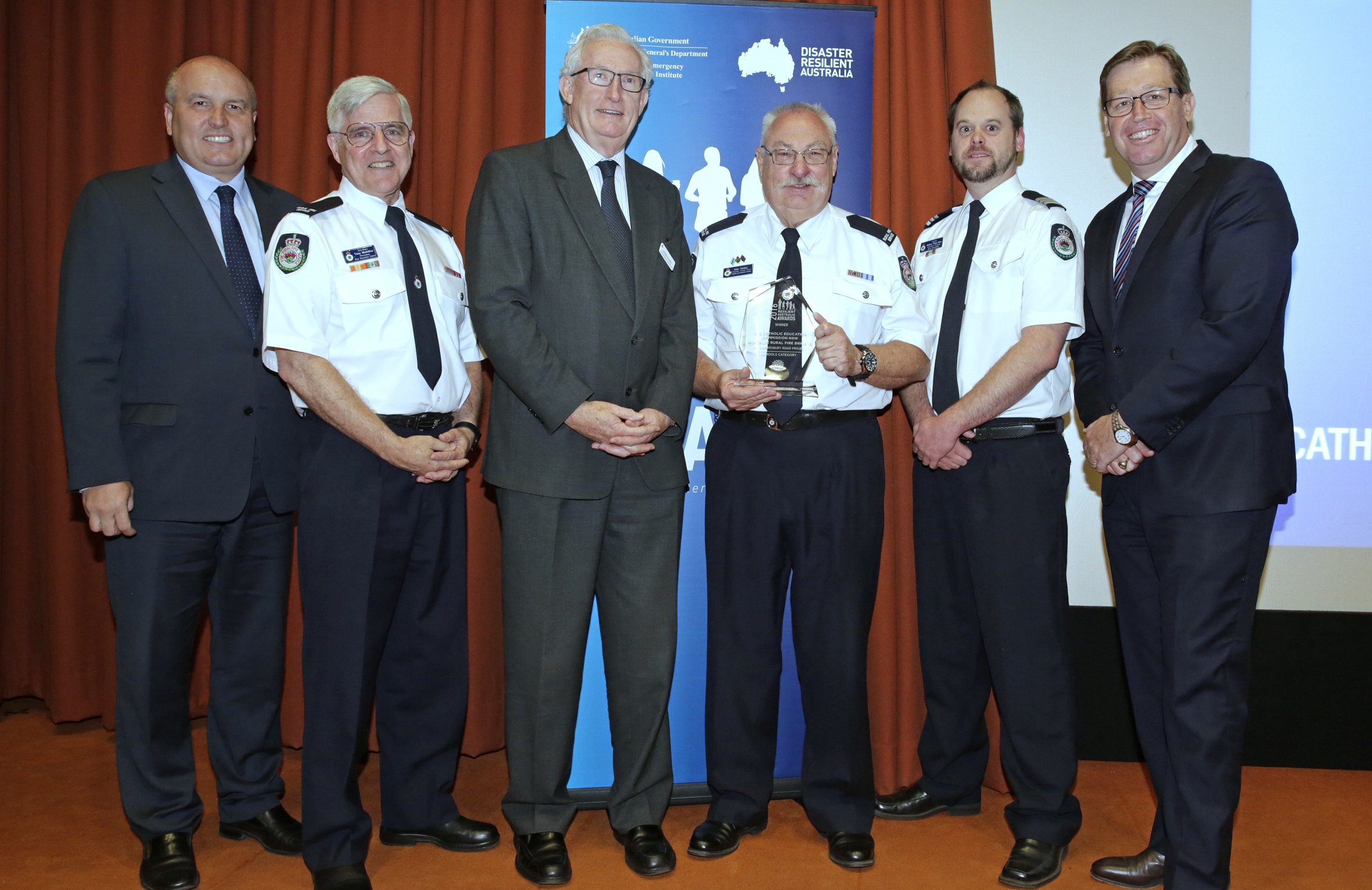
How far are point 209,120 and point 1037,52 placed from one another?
3127 mm

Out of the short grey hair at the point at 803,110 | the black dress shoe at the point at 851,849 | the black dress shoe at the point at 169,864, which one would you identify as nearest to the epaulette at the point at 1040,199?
the short grey hair at the point at 803,110

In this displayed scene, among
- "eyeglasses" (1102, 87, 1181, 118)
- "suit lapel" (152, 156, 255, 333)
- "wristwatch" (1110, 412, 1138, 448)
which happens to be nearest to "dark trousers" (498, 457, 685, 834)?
"suit lapel" (152, 156, 255, 333)

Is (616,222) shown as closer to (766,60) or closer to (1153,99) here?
(766,60)

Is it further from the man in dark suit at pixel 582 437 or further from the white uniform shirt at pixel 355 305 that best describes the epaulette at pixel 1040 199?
the white uniform shirt at pixel 355 305

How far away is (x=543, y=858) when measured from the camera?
9.07 feet

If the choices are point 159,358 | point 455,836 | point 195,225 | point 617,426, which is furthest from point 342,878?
point 195,225

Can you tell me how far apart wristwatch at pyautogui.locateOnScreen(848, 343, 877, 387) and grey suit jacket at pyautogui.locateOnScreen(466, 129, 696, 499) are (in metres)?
0.54

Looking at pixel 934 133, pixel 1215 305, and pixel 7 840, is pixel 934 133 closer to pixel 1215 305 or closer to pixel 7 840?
pixel 1215 305

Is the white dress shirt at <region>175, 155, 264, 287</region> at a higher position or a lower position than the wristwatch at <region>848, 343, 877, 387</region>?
higher

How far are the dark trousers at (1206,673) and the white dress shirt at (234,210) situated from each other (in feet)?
9.39

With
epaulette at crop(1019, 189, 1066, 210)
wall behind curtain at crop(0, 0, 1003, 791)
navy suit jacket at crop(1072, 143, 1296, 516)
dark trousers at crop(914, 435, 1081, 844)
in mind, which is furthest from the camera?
→ wall behind curtain at crop(0, 0, 1003, 791)

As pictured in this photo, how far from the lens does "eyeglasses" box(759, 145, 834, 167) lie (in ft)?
9.75

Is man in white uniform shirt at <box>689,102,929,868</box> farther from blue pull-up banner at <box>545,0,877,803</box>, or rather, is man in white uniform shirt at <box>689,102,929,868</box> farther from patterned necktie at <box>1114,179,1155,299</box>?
patterned necktie at <box>1114,179,1155,299</box>

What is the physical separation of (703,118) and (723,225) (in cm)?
45
